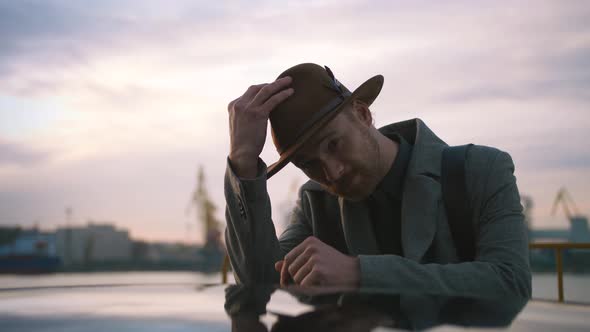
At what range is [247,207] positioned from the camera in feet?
7.54

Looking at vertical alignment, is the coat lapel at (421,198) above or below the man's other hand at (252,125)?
below

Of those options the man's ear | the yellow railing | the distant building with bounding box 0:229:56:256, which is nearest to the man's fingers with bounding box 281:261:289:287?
the man's ear

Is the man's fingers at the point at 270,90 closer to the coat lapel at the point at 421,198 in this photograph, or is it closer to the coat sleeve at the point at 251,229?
the coat sleeve at the point at 251,229

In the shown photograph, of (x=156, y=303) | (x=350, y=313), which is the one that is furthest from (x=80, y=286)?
(x=350, y=313)

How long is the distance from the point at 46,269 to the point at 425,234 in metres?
82.0

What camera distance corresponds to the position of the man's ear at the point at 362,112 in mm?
2559

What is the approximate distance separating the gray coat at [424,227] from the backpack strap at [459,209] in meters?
0.02

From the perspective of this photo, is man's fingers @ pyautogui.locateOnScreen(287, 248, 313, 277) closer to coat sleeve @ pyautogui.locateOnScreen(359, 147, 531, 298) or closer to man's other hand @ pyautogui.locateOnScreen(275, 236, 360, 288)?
man's other hand @ pyautogui.locateOnScreen(275, 236, 360, 288)

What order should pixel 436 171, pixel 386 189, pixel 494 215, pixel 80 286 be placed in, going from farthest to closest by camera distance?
pixel 386 189, pixel 436 171, pixel 494 215, pixel 80 286

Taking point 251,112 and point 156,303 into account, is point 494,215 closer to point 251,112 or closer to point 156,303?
point 251,112

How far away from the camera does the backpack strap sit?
2.17m

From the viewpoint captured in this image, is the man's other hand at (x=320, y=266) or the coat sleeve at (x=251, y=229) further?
the coat sleeve at (x=251, y=229)

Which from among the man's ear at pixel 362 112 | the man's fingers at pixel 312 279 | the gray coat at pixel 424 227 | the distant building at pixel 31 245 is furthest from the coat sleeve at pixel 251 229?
the distant building at pixel 31 245

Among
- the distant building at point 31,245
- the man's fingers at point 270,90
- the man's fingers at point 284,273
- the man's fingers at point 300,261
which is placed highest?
the man's fingers at point 270,90
